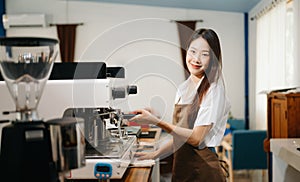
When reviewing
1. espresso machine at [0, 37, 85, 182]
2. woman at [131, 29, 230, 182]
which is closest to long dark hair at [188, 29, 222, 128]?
woman at [131, 29, 230, 182]

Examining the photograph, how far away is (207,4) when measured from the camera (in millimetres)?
5688

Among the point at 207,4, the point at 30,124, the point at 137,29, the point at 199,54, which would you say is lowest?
the point at 30,124

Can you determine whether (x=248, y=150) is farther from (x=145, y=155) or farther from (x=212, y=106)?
(x=212, y=106)

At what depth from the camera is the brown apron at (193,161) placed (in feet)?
6.16

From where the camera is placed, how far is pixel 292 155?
2477 millimetres

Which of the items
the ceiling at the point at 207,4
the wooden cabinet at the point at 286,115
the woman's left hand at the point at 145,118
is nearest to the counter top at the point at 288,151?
the wooden cabinet at the point at 286,115

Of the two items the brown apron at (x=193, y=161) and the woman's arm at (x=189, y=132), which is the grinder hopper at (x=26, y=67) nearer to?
the woman's arm at (x=189, y=132)

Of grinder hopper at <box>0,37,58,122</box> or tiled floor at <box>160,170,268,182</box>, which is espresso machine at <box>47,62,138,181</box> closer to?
grinder hopper at <box>0,37,58,122</box>

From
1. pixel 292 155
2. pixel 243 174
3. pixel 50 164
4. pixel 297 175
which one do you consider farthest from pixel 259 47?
pixel 50 164

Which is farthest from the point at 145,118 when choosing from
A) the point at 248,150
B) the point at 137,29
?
the point at 137,29

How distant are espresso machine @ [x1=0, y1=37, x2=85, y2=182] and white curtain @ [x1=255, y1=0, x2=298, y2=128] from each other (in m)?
3.03

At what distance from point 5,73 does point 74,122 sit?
26 centimetres

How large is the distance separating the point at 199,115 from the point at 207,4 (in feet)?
13.7

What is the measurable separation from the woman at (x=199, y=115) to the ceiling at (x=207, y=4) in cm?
377
